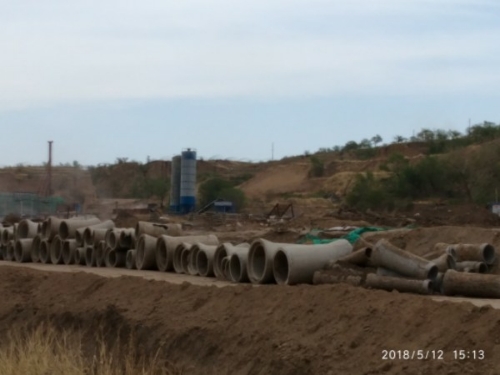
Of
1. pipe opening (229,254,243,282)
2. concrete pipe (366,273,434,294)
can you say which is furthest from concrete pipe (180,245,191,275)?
concrete pipe (366,273,434,294)

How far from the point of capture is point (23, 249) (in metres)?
24.0

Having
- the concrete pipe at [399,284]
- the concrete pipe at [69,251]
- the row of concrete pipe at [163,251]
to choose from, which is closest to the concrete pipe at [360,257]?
the row of concrete pipe at [163,251]

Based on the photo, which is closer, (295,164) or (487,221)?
(487,221)

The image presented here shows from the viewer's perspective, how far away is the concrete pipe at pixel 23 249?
2405 cm

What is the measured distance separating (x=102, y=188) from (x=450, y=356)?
7455 centimetres

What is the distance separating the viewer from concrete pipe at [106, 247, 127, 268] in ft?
69.4

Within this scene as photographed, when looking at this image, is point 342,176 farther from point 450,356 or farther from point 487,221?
point 450,356

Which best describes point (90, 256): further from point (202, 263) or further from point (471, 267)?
point (471, 267)

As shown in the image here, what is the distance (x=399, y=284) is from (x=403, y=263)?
512 millimetres

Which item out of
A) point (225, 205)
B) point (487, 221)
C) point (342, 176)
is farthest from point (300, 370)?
point (342, 176)

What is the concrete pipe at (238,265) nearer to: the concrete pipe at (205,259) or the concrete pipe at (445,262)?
the concrete pipe at (205,259)

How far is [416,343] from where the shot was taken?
365 inches

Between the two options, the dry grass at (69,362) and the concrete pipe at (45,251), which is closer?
the dry grass at (69,362)

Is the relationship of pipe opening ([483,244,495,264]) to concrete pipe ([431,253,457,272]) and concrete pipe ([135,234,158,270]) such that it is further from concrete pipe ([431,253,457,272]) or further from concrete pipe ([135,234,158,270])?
concrete pipe ([135,234,158,270])
